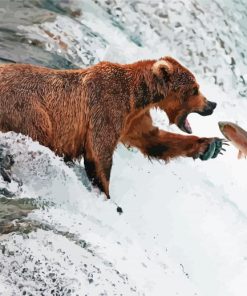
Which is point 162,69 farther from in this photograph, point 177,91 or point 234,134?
point 234,134

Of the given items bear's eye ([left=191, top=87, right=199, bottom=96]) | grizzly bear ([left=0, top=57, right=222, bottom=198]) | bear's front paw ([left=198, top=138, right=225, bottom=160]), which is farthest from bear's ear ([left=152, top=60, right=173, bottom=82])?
bear's front paw ([left=198, top=138, right=225, bottom=160])

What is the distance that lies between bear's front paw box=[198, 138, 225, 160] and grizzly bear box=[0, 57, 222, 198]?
47cm

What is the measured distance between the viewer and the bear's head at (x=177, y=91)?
634 cm

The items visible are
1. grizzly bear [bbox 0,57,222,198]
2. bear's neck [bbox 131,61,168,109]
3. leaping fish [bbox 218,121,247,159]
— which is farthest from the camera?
leaping fish [bbox 218,121,247,159]

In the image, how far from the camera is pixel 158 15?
1016cm

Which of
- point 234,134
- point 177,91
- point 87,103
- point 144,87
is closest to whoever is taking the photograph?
point 87,103

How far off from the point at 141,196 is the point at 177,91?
915 mm

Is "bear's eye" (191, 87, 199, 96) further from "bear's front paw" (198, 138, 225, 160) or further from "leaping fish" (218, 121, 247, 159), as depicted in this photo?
"leaping fish" (218, 121, 247, 159)

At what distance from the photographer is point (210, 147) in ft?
21.8

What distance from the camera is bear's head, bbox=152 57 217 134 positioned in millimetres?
6340

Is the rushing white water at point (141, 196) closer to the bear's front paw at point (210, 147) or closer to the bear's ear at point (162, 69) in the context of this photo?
the bear's front paw at point (210, 147)

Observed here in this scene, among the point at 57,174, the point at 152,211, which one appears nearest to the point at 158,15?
the point at 152,211

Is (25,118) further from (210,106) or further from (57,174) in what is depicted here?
(210,106)

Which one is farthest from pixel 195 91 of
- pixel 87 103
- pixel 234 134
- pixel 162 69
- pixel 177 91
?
pixel 87 103
